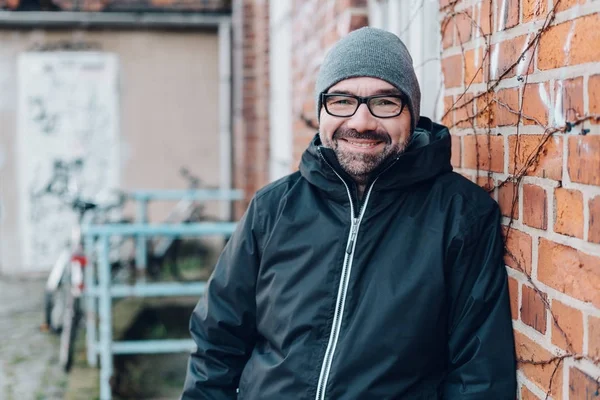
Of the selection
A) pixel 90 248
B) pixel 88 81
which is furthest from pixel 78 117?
pixel 90 248

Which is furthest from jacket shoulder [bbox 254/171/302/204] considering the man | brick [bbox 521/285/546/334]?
brick [bbox 521/285/546/334]

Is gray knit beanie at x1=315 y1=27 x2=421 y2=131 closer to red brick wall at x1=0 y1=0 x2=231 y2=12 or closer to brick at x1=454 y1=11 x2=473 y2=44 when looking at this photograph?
brick at x1=454 y1=11 x2=473 y2=44

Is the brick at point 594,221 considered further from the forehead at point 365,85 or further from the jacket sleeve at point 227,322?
the jacket sleeve at point 227,322

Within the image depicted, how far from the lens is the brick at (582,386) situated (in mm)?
1442

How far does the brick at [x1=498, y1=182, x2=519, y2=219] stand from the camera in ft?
5.98

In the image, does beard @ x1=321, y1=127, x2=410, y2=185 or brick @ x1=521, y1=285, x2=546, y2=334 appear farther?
beard @ x1=321, y1=127, x2=410, y2=185

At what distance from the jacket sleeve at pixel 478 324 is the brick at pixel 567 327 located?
16 cm

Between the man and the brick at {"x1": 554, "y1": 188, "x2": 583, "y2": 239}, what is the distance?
24 cm

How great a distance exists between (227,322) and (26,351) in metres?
4.43

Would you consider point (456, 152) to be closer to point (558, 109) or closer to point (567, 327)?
point (558, 109)

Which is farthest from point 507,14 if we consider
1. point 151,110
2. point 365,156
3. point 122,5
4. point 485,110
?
point 122,5

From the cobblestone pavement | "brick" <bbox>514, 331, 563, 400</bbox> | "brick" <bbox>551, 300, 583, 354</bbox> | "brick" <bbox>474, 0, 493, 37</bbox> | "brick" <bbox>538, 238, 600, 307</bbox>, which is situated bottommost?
the cobblestone pavement

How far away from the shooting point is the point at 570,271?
60.9 inches

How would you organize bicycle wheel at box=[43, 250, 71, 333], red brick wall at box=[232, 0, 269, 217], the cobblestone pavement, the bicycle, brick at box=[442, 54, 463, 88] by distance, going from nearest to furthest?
brick at box=[442, 54, 463, 88], the cobblestone pavement, the bicycle, bicycle wheel at box=[43, 250, 71, 333], red brick wall at box=[232, 0, 269, 217]
